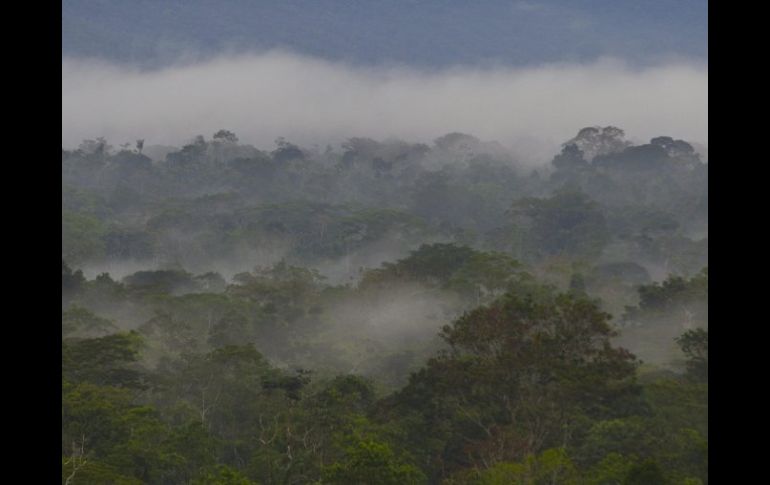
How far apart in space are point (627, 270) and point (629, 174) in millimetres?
19609

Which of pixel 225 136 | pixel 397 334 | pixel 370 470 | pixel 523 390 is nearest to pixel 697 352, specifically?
pixel 523 390

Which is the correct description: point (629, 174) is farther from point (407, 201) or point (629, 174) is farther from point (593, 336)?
point (593, 336)

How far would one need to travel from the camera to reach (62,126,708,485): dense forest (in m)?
13.0

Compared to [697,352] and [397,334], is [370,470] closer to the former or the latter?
[697,352]

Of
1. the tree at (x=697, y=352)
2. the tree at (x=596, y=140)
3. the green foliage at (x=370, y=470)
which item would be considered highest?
the tree at (x=596, y=140)

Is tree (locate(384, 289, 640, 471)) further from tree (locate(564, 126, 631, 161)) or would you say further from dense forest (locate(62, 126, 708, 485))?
tree (locate(564, 126, 631, 161))

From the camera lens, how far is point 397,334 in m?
24.5

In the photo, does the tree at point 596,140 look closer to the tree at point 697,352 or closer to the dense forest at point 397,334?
the dense forest at point 397,334

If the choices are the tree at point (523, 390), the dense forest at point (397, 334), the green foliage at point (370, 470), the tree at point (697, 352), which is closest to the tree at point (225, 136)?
the dense forest at point (397, 334)

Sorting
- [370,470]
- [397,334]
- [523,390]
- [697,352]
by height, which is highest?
[697,352]

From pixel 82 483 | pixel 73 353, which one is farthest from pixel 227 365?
pixel 82 483

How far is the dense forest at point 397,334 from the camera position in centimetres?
1299

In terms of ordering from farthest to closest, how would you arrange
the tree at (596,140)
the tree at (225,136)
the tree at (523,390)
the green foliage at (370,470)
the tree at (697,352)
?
1. the tree at (225,136)
2. the tree at (596,140)
3. the tree at (697,352)
4. the tree at (523,390)
5. the green foliage at (370,470)

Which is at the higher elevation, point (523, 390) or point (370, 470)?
point (523, 390)
